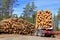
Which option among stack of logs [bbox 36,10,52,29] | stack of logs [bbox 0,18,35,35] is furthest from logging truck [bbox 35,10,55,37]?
stack of logs [bbox 0,18,35,35]

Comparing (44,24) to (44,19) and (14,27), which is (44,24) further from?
(14,27)

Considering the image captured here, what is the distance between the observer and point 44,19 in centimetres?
2292

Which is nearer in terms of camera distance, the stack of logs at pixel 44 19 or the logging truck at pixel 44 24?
the logging truck at pixel 44 24

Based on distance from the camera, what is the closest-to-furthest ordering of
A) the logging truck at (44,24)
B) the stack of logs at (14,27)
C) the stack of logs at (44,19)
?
the logging truck at (44,24) < the stack of logs at (44,19) < the stack of logs at (14,27)

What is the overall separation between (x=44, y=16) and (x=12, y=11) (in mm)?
26978

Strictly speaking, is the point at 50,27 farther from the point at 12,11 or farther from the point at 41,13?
the point at 12,11

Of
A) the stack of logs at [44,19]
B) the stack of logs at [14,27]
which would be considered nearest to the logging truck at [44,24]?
the stack of logs at [44,19]

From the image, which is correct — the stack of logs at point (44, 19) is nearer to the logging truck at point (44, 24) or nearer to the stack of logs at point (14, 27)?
the logging truck at point (44, 24)

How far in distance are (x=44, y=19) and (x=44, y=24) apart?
70 cm

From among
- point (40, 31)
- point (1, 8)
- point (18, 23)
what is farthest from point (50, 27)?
point (1, 8)

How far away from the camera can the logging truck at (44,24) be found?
71.8 ft

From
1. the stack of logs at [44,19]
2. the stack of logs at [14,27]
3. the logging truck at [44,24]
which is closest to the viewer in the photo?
the logging truck at [44,24]

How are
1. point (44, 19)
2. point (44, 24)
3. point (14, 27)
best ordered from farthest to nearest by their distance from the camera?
point (14, 27) → point (44, 19) → point (44, 24)

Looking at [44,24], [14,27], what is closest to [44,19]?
[44,24]
